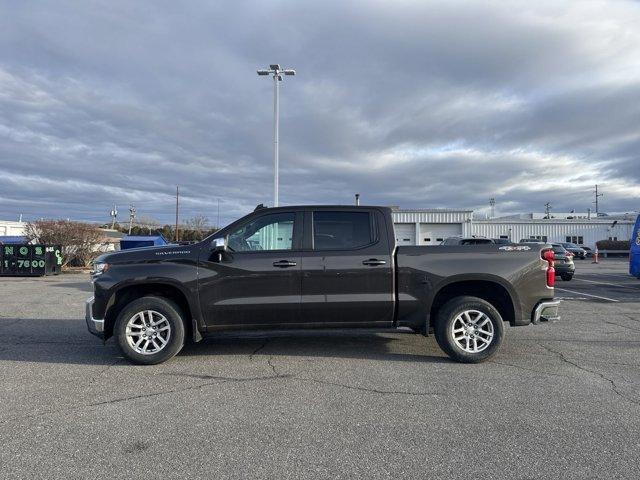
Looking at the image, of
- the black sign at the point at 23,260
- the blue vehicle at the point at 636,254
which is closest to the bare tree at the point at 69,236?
the black sign at the point at 23,260

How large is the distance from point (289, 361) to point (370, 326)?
3.58 feet

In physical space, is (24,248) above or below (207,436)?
above

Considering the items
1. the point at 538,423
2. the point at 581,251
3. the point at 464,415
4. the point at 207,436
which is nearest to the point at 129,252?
the point at 207,436

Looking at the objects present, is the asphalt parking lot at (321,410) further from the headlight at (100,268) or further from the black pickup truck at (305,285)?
the headlight at (100,268)

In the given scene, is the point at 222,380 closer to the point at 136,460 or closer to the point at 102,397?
the point at 102,397

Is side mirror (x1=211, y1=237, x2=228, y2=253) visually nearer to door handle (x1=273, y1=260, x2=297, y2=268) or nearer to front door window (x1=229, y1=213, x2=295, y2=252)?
front door window (x1=229, y1=213, x2=295, y2=252)

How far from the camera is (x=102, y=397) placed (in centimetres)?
489

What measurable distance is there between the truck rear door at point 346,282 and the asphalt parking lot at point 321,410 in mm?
589

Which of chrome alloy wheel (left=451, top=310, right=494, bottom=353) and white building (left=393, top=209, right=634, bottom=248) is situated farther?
white building (left=393, top=209, right=634, bottom=248)

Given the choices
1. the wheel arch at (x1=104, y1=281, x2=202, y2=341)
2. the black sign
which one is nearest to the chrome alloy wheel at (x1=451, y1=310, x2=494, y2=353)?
the wheel arch at (x1=104, y1=281, x2=202, y2=341)

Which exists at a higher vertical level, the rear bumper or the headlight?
the headlight

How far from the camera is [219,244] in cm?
606

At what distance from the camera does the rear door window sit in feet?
20.4

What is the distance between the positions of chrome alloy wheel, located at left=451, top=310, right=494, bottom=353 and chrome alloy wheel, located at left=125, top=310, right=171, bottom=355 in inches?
138
